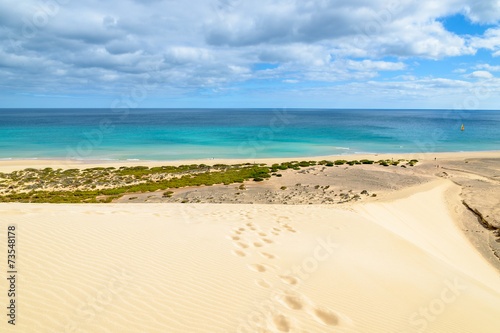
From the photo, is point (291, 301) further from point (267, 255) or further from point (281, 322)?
point (267, 255)

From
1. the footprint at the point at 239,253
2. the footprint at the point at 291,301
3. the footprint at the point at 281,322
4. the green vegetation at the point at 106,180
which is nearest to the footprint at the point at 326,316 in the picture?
the footprint at the point at 291,301

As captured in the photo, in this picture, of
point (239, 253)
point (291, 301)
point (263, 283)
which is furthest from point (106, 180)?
point (291, 301)

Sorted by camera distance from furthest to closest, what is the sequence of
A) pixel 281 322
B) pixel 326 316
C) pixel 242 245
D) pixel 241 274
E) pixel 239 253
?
1. pixel 242 245
2. pixel 239 253
3. pixel 241 274
4. pixel 326 316
5. pixel 281 322

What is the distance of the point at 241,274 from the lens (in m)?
5.68

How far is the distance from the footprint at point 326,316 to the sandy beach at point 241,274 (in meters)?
0.03

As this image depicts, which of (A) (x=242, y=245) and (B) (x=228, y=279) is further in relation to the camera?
(A) (x=242, y=245)

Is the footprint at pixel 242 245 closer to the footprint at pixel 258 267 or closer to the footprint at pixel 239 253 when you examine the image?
the footprint at pixel 239 253

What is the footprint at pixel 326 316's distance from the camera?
446 cm

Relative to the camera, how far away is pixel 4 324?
3.47 meters

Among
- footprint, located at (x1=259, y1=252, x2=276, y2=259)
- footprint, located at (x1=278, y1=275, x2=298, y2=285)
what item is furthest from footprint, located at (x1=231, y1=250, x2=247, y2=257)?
footprint, located at (x1=278, y1=275, x2=298, y2=285)

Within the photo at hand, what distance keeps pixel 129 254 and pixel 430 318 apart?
612 cm

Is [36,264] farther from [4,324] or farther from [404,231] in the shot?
[404,231]

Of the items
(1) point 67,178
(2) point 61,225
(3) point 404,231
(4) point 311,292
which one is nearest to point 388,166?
(3) point 404,231

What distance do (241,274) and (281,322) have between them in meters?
1.60
